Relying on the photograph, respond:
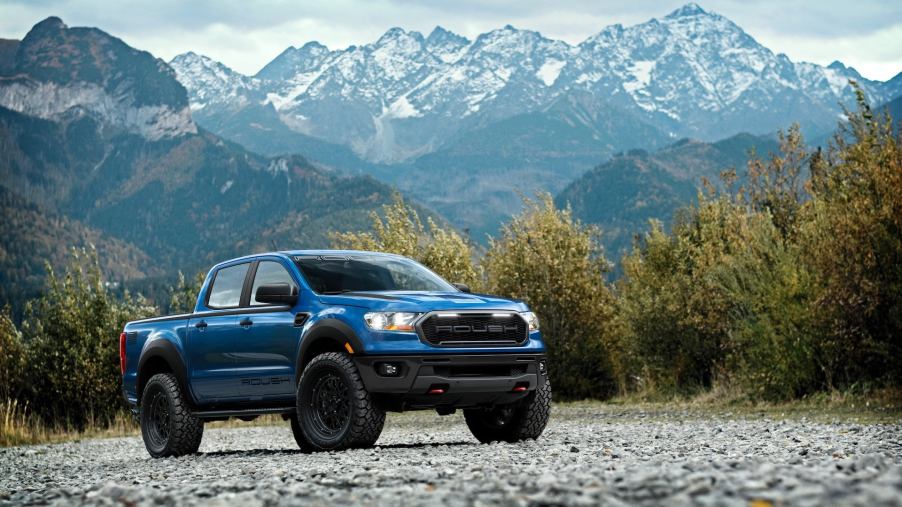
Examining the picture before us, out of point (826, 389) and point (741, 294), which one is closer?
point (826, 389)

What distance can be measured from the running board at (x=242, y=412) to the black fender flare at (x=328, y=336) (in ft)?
1.90

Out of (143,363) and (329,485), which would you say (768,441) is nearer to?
(329,485)

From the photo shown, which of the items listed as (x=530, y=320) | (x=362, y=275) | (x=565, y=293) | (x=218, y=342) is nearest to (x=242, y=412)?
(x=218, y=342)

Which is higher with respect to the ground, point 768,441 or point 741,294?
point 741,294

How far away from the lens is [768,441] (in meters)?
11.5

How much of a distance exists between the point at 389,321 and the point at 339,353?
25.9 inches

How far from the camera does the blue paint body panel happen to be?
10844 mm

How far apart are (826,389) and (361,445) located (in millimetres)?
13546

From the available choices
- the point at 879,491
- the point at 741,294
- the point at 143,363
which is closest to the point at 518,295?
the point at 741,294

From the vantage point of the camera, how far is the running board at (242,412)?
462 inches

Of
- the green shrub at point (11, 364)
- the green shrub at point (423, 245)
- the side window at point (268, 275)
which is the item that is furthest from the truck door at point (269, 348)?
the green shrub at point (423, 245)

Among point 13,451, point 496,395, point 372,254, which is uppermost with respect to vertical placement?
point 372,254

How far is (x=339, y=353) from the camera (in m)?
11.0

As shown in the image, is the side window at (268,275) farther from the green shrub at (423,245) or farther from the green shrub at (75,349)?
the green shrub at (423,245)
